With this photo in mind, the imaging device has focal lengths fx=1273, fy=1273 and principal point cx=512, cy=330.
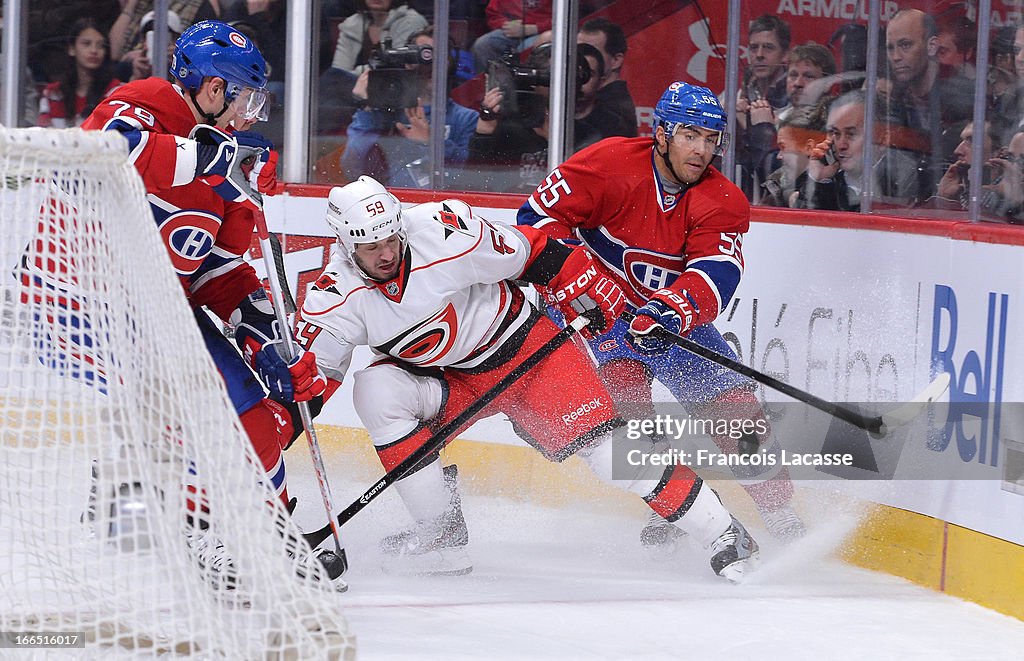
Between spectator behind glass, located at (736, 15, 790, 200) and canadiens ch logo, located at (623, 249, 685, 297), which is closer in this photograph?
canadiens ch logo, located at (623, 249, 685, 297)

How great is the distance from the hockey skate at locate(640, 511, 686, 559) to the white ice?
0.13 ft

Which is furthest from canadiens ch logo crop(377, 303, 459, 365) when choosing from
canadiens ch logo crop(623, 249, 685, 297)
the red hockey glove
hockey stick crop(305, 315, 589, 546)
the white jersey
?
canadiens ch logo crop(623, 249, 685, 297)

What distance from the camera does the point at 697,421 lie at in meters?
3.58

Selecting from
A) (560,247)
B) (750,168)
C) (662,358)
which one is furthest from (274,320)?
(750,168)

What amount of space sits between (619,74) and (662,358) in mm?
1263

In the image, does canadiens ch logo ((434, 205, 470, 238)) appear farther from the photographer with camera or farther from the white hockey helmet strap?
the photographer with camera

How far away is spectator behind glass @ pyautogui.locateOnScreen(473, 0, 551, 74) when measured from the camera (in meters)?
4.42

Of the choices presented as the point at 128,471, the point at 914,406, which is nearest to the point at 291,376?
the point at 128,471

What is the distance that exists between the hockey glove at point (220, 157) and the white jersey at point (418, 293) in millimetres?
404

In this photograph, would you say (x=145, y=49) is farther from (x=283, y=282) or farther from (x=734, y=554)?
(x=734, y=554)

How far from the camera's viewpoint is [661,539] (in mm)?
3404

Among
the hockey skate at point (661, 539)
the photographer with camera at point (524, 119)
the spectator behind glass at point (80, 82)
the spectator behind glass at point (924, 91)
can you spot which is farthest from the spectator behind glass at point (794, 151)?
the spectator behind glass at point (80, 82)

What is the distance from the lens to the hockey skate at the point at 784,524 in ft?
11.0

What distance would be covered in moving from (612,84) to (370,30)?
956 millimetres
